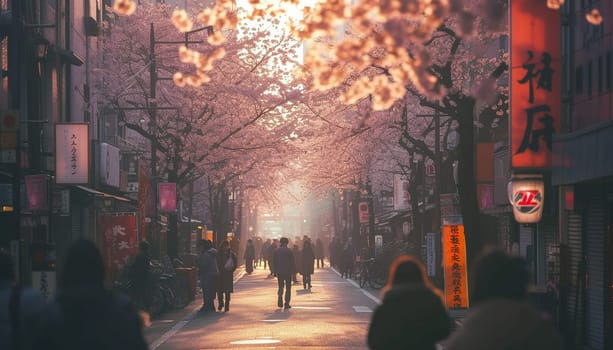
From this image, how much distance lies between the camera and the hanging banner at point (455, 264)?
2678 cm

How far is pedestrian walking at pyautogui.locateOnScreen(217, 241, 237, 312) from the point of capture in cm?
3212

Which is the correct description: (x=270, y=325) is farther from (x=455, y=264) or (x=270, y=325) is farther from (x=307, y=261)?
(x=307, y=261)

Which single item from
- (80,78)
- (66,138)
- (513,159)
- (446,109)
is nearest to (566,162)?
(513,159)

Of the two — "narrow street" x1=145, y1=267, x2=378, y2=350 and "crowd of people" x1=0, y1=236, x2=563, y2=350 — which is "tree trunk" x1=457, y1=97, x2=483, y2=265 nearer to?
"narrow street" x1=145, y1=267, x2=378, y2=350

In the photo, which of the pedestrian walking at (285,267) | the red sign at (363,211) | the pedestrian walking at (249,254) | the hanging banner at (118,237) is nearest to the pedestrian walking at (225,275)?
the pedestrian walking at (285,267)

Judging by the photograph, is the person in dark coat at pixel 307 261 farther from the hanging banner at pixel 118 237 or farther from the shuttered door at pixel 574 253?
the shuttered door at pixel 574 253

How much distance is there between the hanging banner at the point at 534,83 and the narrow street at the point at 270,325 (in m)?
4.26

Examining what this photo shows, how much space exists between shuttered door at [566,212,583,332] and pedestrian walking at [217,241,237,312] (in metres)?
11.5

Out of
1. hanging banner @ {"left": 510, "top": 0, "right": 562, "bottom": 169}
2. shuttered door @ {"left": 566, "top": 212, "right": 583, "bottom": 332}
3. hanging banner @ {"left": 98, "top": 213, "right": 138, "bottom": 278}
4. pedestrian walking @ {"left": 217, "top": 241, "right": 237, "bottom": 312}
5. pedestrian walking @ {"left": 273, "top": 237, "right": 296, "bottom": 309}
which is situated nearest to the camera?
hanging banner @ {"left": 510, "top": 0, "right": 562, "bottom": 169}

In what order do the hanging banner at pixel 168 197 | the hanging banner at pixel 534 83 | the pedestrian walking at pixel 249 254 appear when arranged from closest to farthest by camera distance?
1. the hanging banner at pixel 534 83
2. the hanging banner at pixel 168 197
3. the pedestrian walking at pixel 249 254

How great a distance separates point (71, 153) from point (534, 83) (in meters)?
15.6

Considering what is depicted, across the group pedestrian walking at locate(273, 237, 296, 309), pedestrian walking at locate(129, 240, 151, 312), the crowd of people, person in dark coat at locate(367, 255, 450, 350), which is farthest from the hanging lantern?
pedestrian walking at locate(273, 237, 296, 309)

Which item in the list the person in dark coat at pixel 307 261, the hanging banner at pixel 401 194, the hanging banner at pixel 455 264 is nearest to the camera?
the hanging banner at pixel 455 264

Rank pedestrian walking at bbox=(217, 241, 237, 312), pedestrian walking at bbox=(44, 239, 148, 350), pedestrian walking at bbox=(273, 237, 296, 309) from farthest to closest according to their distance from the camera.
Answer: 1. pedestrian walking at bbox=(217, 241, 237, 312)
2. pedestrian walking at bbox=(273, 237, 296, 309)
3. pedestrian walking at bbox=(44, 239, 148, 350)
